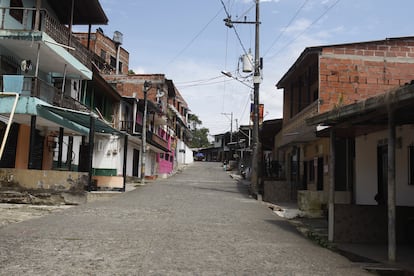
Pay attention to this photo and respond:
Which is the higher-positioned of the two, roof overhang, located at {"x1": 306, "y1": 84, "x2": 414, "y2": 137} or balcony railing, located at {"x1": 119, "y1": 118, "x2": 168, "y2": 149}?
balcony railing, located at {"x1": 119, "y1": 118, "x2": 168, "y2": 149}

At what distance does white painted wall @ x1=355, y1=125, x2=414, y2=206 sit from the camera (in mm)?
10508

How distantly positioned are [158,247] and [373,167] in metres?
6.91

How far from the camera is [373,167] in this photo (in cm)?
1232

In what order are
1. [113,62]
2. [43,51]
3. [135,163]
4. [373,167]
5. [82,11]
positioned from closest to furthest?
[373,167], [43,51], [82,11], [135,163], [113,62]

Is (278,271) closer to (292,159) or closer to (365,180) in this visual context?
(365,180)

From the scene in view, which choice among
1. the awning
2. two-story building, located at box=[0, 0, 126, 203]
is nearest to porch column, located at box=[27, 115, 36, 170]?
two-story building, located at box=[0, 0, 126, 203]

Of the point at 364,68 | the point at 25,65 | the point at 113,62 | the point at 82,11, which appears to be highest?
the point at 113,62

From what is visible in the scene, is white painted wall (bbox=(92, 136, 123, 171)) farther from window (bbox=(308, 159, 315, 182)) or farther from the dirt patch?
the dirt patch

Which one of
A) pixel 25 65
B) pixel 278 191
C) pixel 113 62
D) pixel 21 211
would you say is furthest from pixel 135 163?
pixel 21 211

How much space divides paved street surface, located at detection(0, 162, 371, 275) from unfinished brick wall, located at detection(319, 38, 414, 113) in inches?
268

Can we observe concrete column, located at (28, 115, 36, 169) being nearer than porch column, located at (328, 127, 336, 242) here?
No

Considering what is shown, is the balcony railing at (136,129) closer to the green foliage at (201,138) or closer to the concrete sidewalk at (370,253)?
the concrete sidewalk at (370,253)

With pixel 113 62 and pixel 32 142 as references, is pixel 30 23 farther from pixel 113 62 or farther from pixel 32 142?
pixel 113 62

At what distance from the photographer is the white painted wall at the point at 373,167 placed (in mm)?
10508
